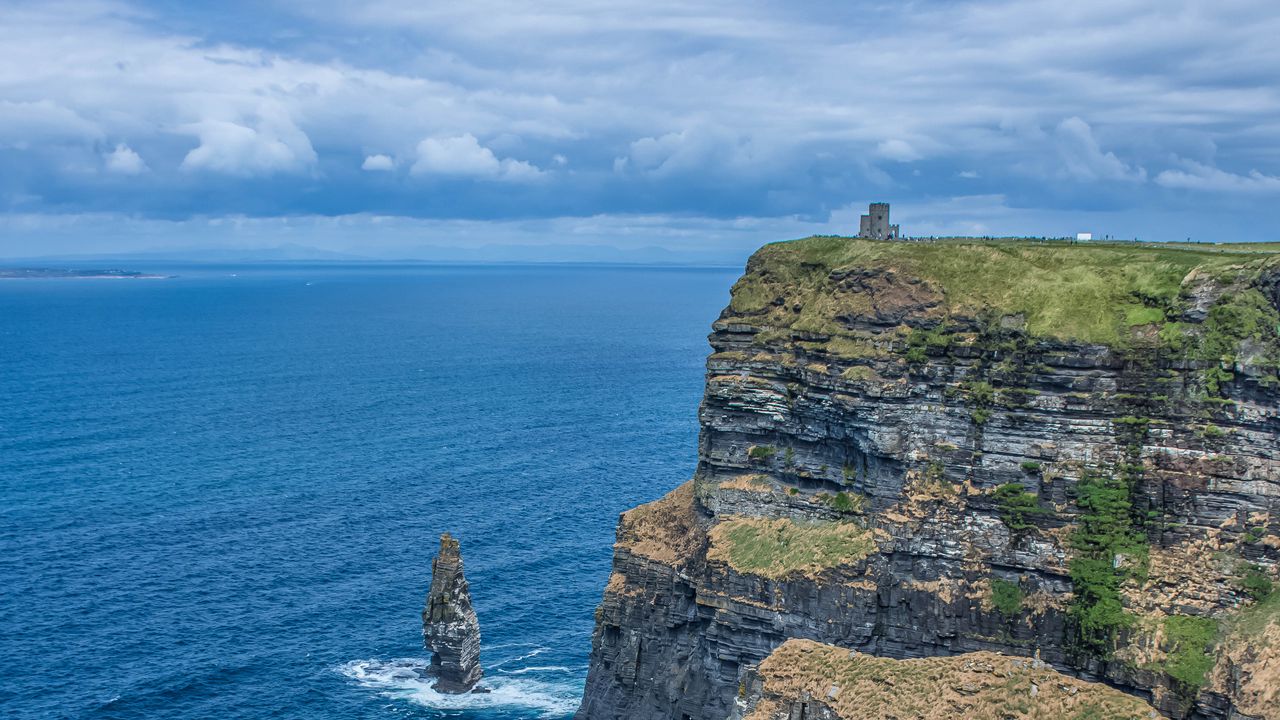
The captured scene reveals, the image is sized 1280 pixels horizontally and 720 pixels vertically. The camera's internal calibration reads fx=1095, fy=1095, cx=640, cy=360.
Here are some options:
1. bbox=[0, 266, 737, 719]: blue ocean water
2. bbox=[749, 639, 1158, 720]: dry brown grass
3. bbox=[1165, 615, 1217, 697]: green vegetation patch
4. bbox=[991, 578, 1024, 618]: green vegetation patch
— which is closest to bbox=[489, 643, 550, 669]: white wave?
bbox=[0, 266, 737, 719]: blue ocean water

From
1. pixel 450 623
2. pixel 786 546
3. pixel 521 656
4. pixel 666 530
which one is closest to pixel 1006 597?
pixel 786 546

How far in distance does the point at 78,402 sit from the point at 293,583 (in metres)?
97.4

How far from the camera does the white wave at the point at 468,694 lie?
279 ft

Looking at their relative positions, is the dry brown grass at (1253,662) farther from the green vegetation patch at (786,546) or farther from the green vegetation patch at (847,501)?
the green vegetation patch at (847,501)

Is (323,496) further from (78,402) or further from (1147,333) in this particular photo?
(1147,333)

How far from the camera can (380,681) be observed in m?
87.8

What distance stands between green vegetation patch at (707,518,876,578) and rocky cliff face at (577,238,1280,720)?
6.5 inches

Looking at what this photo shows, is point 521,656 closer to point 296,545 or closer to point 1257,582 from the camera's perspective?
point 296,545

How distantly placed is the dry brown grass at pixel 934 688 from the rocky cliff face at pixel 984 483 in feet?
7.20

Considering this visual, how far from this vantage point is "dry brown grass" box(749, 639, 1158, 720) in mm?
55156

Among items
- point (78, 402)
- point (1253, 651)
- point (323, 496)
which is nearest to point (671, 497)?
point (1253, 651)

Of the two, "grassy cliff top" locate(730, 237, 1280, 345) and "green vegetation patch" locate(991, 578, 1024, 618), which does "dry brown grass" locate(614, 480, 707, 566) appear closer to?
"grassy cliff top" locate(730, 237, 1280, 345)

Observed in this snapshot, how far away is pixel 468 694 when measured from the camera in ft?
287

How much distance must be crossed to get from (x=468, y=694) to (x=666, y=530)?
77.3 ft
